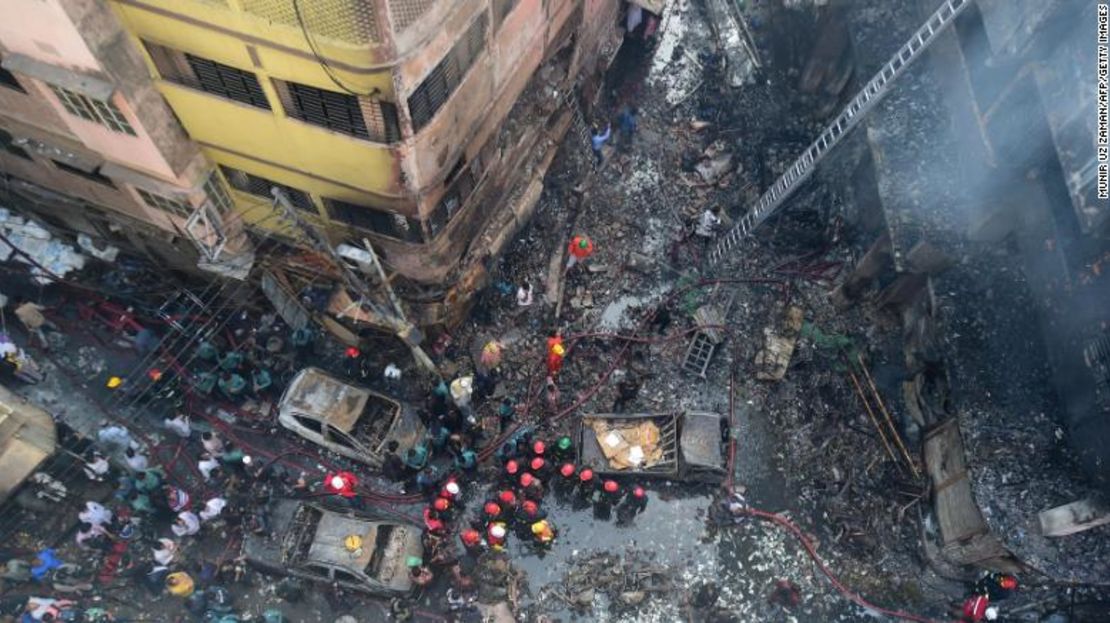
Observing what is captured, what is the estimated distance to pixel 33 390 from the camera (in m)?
19.4

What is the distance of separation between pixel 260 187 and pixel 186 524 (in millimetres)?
8402

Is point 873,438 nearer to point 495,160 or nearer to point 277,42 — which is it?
point 495,160

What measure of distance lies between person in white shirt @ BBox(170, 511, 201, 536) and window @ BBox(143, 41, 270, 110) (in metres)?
10.1

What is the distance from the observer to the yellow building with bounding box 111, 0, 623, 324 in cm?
1187

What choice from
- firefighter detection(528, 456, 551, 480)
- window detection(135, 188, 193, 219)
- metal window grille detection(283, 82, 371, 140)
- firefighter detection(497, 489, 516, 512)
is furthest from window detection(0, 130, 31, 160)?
firefighter detection(528, 456, 551, 480)

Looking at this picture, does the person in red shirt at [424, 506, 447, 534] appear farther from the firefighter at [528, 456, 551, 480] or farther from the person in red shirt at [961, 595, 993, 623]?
the person in red shirt at [961, 595, 993, 623]

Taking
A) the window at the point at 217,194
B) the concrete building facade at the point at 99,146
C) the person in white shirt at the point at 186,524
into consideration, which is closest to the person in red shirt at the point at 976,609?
the person in white shirt at the point at 186,524

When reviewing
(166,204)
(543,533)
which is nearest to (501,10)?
(166,204)

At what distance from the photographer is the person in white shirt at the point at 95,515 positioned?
1672 centimetres

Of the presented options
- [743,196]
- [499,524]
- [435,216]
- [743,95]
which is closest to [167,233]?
[435,216]

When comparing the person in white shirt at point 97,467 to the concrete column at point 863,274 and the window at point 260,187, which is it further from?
the concrete column at point 863,274

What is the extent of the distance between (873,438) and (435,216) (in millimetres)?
13042

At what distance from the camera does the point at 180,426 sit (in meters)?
18.3

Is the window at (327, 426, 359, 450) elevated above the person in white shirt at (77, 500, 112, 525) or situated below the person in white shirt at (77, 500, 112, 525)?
above
